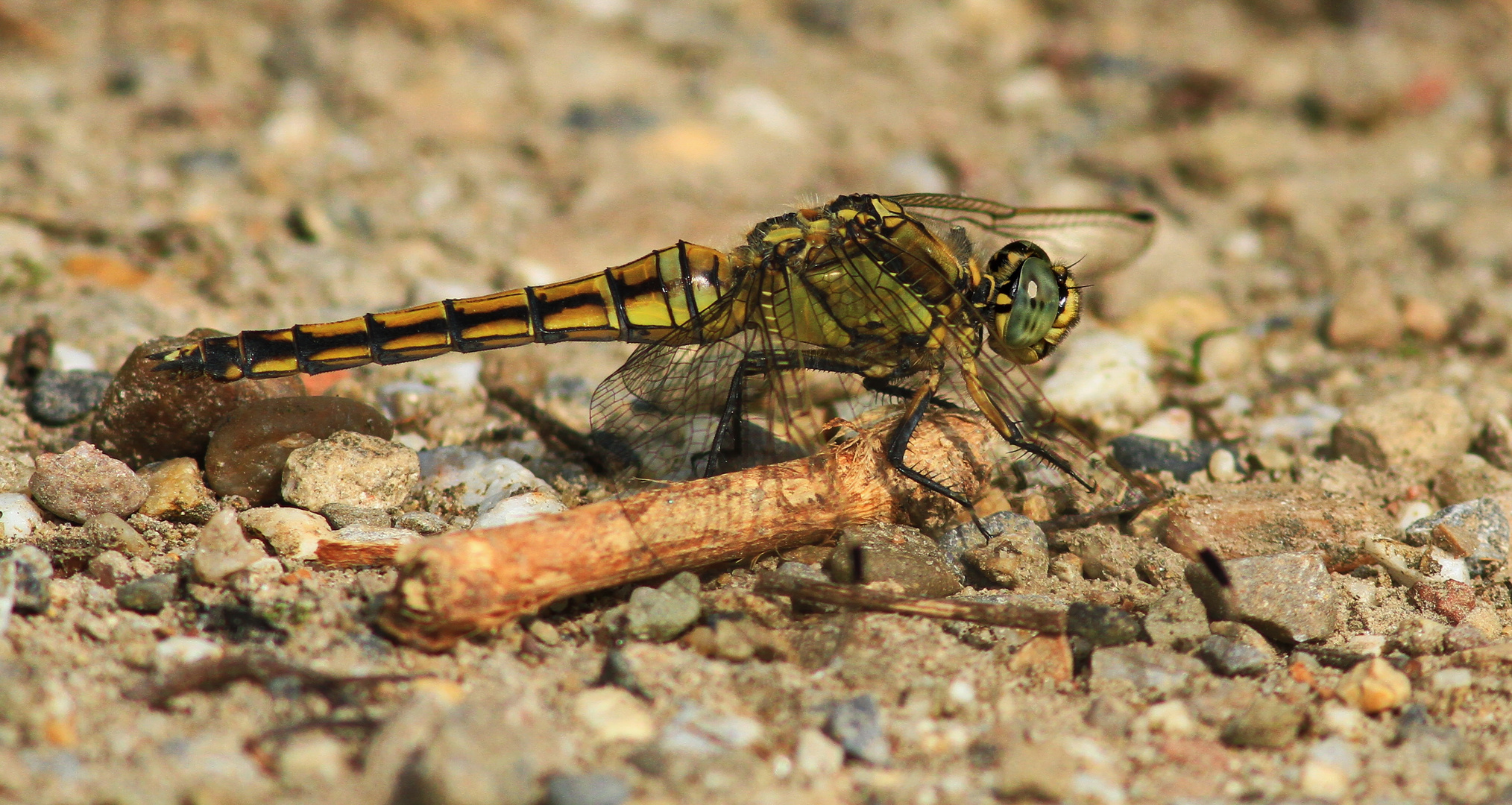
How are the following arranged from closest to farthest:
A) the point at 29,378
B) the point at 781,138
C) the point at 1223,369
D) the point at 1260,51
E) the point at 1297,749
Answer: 1. the point at 1297,749
2. the point at 29,378
3. the point at 1223,369
4. the point at 781,138
5. the point at 1260,51

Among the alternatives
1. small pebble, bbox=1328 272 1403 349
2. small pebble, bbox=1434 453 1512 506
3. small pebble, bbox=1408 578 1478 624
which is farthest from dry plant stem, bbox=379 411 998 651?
small pebble, bbox=1328 272 1403 349

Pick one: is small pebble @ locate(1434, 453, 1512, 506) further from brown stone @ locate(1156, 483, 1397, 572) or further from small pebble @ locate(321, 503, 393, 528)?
small pebble @ locate(321, 503, 393, 528)

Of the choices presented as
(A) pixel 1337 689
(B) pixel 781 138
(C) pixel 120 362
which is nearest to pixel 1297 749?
(A) pixel 1337 689

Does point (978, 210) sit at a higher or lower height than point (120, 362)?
higher

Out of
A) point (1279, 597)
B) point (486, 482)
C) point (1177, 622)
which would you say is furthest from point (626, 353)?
point (1279, 597)

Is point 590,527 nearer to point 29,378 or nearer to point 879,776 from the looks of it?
point 879,776

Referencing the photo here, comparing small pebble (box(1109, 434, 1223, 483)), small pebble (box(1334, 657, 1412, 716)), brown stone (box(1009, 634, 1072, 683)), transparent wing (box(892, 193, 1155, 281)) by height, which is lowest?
small pebble (box(1334, 657, 1412, 716))

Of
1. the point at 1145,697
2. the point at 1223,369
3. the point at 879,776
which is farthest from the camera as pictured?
the point at 1223,369
